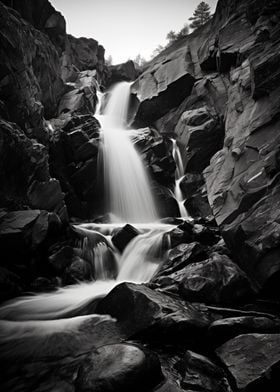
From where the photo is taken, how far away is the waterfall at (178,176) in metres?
15.6

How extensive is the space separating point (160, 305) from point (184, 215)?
11136 mm

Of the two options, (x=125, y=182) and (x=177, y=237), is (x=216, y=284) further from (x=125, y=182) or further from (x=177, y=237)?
(x=125, y=182)

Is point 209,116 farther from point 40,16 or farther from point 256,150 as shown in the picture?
point 40,16

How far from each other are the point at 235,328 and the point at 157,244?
5.23 m

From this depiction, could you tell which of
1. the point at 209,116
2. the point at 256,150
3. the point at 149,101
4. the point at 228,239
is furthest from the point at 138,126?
the point at 228,239

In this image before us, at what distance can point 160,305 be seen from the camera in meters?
4.63

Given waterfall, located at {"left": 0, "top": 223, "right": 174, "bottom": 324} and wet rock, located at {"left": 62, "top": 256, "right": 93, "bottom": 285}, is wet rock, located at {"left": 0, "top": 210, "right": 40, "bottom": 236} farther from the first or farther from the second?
waterfall, located at {"left": 0, "top": 223, "right": 174, "bottom": 324}

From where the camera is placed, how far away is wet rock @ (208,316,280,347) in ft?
13.1

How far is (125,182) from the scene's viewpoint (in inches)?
659

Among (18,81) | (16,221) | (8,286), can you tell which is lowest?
(8,286)

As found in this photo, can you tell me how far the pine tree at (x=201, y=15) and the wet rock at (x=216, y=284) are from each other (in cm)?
4167

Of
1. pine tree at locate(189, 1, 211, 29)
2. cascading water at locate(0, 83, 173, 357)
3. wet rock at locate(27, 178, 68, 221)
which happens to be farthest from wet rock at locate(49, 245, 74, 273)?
pine tree at locate(189, 1, 211, 29)

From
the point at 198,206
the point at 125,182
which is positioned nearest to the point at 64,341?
the point at 198,206

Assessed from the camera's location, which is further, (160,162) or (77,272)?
(160,162)
